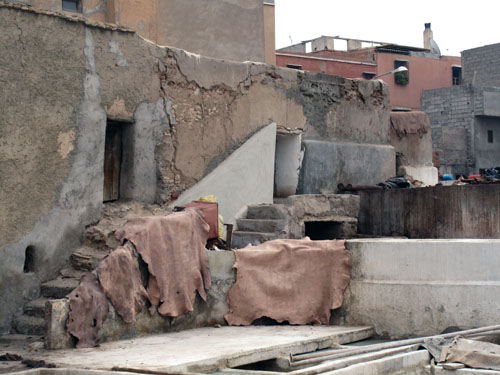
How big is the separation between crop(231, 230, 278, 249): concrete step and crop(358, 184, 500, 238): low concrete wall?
2.45 m

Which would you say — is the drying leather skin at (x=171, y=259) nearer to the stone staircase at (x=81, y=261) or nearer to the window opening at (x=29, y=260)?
the stone staircase at (x=81, y=261)

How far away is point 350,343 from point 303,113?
5.47 meters

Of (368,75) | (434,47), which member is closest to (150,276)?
(368,75)

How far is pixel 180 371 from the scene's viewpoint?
19.0ft

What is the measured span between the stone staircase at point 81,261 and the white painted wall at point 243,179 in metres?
0.86

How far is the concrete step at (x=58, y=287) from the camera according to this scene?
8.58m

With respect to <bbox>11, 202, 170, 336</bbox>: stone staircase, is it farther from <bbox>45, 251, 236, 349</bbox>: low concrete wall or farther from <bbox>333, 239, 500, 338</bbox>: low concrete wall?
<bbox>333, 239, 500, 338</bbox>: low concrete wall

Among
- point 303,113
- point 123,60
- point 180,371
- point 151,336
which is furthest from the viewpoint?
point 303,113

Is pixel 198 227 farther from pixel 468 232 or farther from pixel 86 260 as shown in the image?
pixel 468 232

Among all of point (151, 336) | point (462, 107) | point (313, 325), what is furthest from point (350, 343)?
point (462, 107)

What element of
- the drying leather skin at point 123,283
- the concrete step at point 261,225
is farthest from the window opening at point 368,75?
the drying leather skin at point 123,283

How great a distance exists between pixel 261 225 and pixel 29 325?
12.6ft

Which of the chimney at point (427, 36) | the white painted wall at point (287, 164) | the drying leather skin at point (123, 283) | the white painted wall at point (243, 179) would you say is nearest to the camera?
the drying leather skin at point (123, 283)

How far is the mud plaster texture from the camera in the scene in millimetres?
8750
